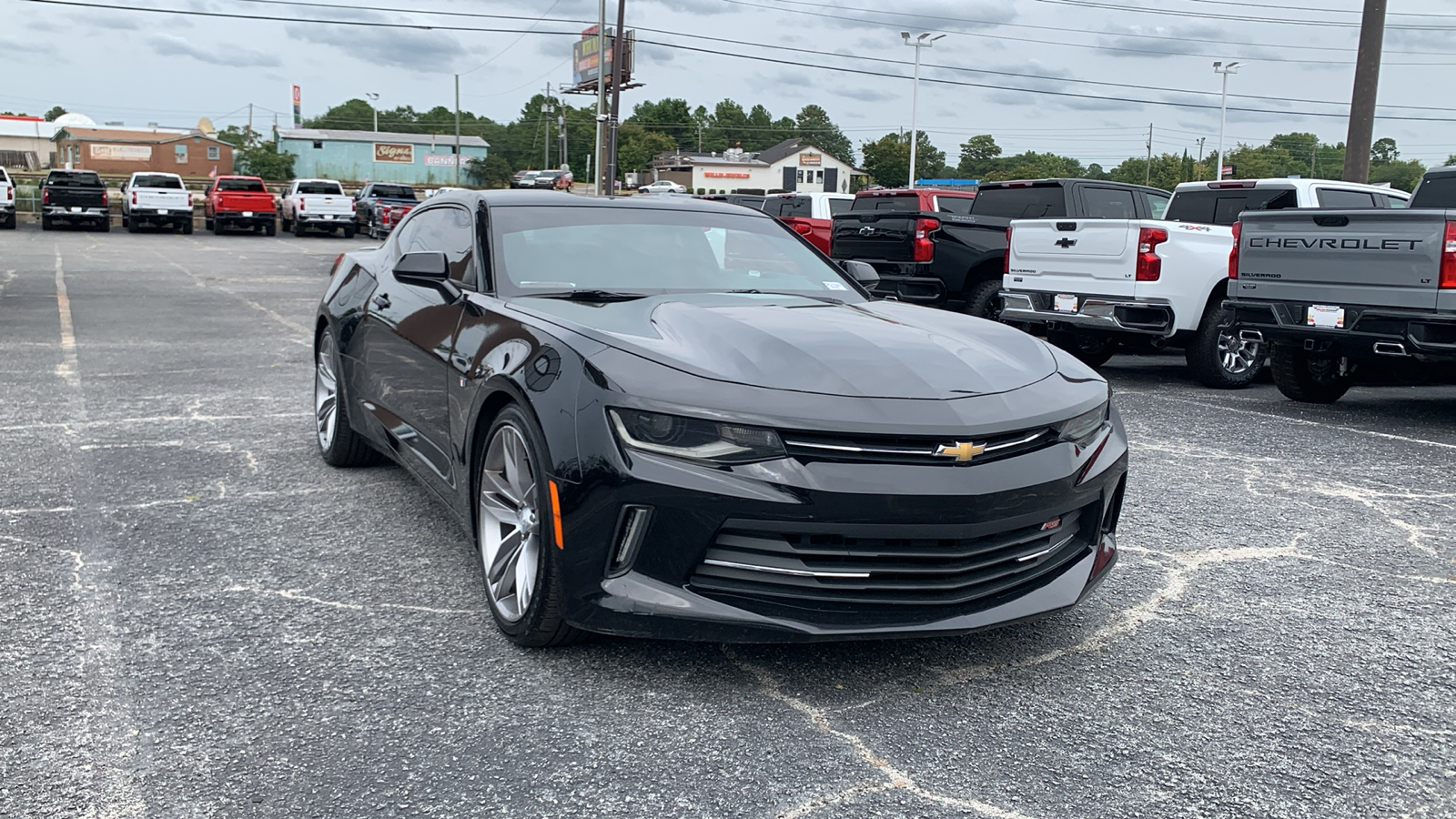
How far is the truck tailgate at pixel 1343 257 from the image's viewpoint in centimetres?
754

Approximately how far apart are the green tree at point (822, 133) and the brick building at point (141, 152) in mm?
69115

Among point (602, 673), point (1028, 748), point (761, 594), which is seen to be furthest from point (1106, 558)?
point (602, 673)

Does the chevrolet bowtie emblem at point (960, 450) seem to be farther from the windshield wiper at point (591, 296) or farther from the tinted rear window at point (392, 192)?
the tinted rear window at point (392, 192)

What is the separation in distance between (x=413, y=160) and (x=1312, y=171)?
297ft

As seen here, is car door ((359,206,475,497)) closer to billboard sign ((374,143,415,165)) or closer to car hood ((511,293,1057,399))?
car hood ((511,293,1057,399))

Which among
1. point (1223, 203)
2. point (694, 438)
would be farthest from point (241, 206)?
point (694, 438)

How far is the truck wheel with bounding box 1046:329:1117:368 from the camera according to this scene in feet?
36.1

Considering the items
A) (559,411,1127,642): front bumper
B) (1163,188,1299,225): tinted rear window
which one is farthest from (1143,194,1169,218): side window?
(559,411,1127,642): front bumper

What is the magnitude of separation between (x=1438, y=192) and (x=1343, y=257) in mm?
2195

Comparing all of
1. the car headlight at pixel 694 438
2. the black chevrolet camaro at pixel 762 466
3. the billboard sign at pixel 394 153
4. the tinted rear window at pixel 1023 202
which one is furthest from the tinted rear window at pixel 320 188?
the billboard sign at pixel 394 153

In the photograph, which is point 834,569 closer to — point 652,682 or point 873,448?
point 873,448

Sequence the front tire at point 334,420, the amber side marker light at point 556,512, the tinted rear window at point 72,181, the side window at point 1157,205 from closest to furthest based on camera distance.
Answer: the amber side marker light at point 556,512
the front tire at point 334,420
the side window at point 1157,205
the tinted rear window at point 72,181

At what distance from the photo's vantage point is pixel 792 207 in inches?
746

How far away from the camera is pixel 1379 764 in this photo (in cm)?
295
